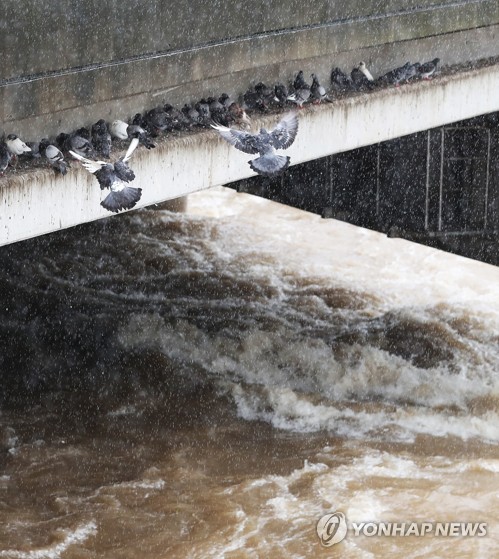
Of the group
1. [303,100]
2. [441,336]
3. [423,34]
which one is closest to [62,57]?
[303,100]

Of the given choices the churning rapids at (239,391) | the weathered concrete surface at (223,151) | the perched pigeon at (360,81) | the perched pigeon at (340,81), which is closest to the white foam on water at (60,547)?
the churning rapids at (239,391)

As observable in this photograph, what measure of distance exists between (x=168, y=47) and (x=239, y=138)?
89cm

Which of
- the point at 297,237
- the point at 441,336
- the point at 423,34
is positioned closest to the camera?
the point at 423,34

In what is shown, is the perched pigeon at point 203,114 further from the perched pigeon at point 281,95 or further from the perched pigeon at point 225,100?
the perched pigeon at point 281,95

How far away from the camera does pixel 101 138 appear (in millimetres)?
8086

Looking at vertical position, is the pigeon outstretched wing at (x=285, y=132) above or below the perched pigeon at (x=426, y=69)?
below

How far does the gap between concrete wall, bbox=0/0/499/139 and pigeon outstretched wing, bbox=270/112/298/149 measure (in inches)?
21.0

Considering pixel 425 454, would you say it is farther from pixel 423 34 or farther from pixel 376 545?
pixel 423 34

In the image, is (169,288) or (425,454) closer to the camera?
(425,454)

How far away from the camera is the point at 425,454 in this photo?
12031 mm

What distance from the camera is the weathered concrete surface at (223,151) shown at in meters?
7.50

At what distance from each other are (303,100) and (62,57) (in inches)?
97.5

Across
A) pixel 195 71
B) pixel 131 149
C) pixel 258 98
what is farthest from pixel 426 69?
pixel 131 149

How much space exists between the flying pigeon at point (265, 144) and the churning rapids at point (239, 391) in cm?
338
